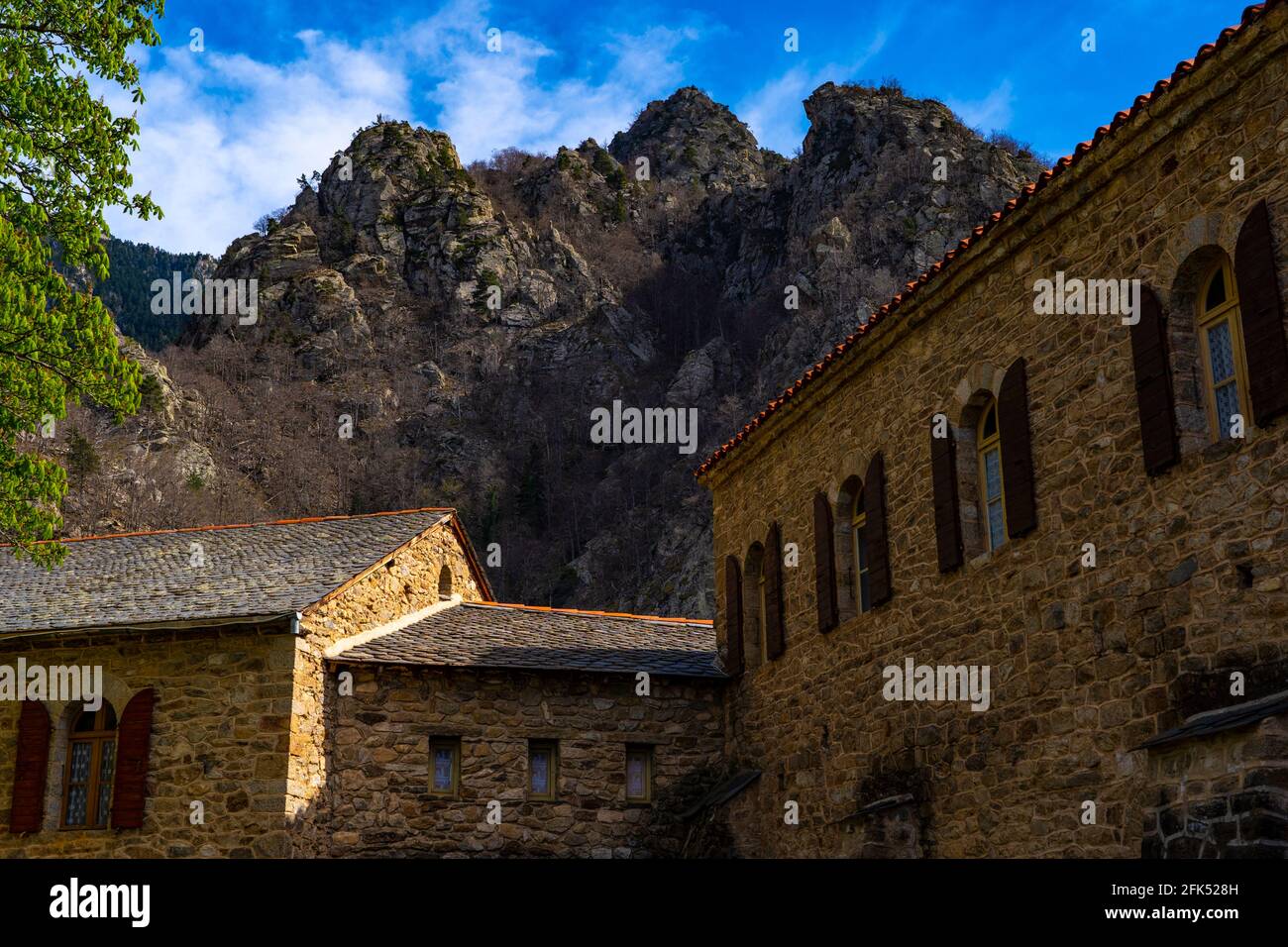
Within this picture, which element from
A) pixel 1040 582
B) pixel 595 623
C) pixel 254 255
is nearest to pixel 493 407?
pixel 254 255

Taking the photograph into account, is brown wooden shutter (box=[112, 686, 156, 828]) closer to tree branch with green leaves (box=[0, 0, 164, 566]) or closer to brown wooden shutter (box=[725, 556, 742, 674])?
tree branch with green leaves (box=[0, 0, 164, 566])

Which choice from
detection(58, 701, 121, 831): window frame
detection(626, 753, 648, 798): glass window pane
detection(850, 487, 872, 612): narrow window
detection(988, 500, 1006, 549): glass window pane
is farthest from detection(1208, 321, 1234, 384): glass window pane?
detection(58, 701, 121, 831): window frame

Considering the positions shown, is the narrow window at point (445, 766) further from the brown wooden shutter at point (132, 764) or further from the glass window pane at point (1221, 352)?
the glass window pane at point (1221, 352)

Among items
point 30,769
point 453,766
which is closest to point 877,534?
point 453,766

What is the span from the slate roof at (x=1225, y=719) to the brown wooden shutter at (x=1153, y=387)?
2.07 metres

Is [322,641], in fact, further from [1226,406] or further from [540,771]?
[1226,406]

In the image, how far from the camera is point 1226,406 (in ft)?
32.9

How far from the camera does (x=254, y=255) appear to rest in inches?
2778

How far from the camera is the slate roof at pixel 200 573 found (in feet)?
56.2

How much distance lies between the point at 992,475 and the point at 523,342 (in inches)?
2365

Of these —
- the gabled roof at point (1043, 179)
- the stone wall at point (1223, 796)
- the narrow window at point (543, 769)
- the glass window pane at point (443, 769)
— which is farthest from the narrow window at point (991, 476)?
the glass window pane at point (443, 769)

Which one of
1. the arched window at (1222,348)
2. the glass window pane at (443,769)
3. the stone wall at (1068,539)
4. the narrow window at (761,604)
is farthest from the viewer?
the narrow window at (761,604)

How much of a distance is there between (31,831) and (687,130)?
8414 cm
